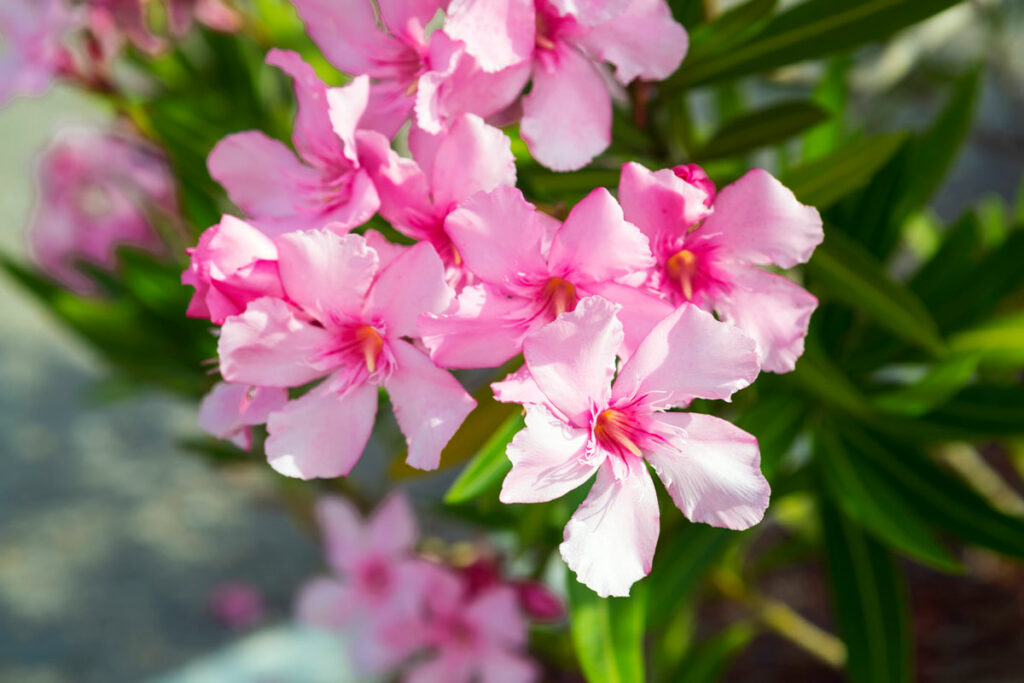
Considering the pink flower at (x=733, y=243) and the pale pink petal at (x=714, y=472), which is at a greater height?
the pink flower at (x=733, y=243)

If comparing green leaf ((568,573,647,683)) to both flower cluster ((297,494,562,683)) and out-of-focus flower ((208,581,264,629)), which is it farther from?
out-of-focus flower ((208,581,264,629))

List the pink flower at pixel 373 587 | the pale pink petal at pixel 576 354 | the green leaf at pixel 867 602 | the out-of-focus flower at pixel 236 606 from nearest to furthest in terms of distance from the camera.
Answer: the pale pink petal at pixel 576 354 → the green leaf at pixel 867 602 → the pink flower at pixel 373 587 → the out-of-focus flower at pixel 236 606

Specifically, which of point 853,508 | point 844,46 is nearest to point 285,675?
point 853,508

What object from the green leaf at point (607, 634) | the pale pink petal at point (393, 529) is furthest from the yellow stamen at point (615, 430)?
the pale pink petal at point (393, 529)

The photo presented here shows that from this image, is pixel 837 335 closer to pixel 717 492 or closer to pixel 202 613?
pixel 717 492

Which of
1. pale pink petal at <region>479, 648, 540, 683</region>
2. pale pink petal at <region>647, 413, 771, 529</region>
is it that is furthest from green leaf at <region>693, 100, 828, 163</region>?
pale pink petal at <region>479, 648, 540, 683</region>

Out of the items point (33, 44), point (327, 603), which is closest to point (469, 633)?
point (327, 603)

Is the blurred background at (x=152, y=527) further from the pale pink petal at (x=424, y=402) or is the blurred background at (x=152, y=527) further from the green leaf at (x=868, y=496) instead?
the pale pink petal at (x=424, y=402)

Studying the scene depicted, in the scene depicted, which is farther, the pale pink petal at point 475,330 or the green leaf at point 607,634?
the green leaf at point 607,634
